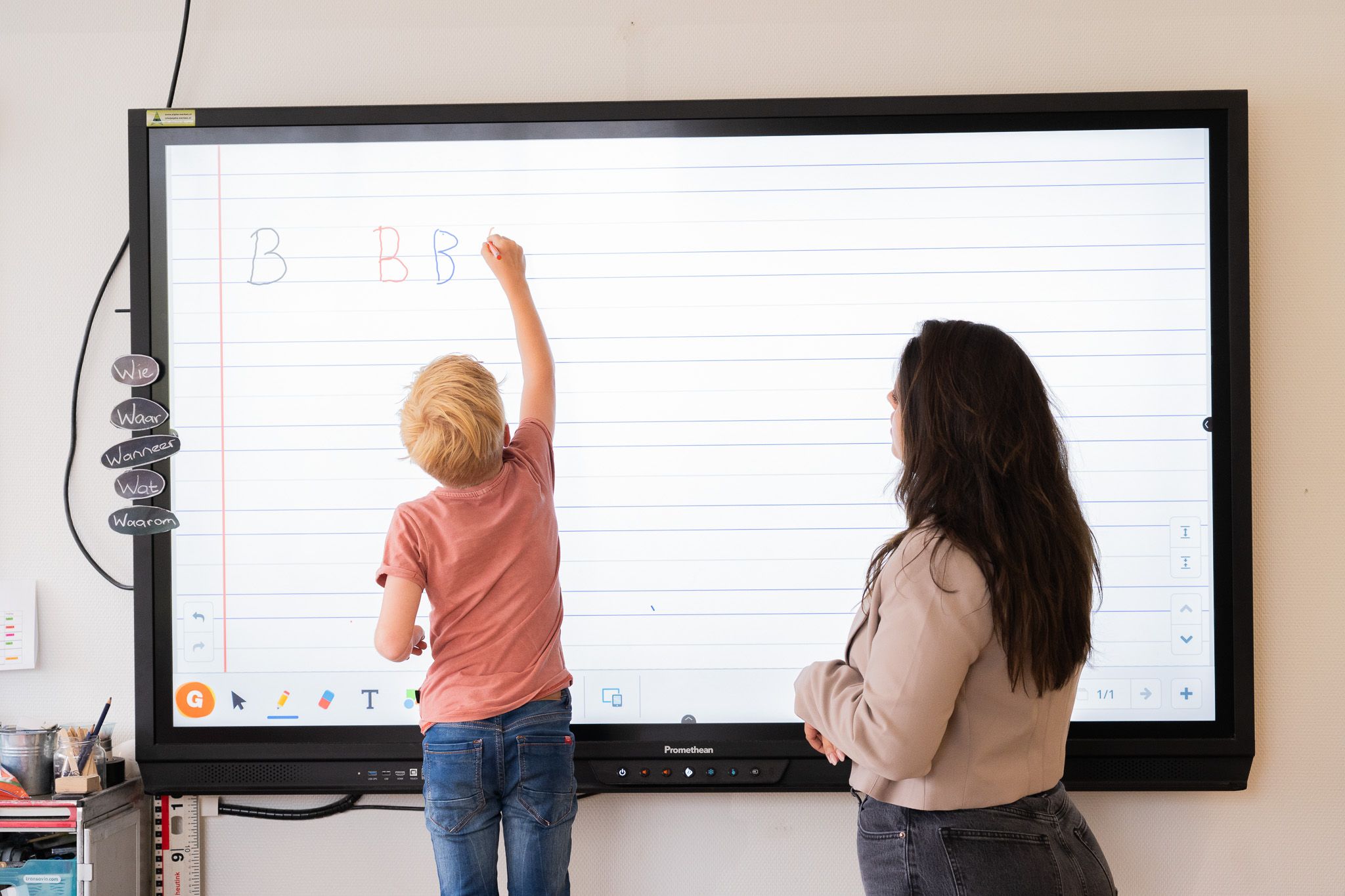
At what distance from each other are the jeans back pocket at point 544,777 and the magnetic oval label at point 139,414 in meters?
1.06

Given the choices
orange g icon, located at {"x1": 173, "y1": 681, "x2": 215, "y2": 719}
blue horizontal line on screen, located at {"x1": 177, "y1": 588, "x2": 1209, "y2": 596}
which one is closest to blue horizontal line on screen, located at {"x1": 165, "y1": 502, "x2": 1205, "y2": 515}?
blue horizontal line on screen, located at {"x1": 177, "y1": 588, "x2": 1209, "y2": 596}

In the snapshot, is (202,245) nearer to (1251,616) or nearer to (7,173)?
(7,173)

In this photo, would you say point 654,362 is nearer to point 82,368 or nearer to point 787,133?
point 787,133

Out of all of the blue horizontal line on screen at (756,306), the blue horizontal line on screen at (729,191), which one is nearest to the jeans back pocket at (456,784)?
the blue horizontal line on screen at (756,306)

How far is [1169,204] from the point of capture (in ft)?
5.94

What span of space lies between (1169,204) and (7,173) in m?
2.54

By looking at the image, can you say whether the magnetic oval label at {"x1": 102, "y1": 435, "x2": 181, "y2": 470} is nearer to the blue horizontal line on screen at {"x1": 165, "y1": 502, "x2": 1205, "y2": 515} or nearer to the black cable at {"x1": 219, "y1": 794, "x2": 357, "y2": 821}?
the blue horizontal line on screen at {"x1": 165, "y1": 502, "x2": 1205, "y2": 515}

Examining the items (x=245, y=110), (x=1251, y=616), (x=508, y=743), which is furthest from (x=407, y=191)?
(x=1251, y=616)

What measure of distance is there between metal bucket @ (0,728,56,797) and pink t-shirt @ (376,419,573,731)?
921mm

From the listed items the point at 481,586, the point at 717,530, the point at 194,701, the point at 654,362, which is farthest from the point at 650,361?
the point at 194,701

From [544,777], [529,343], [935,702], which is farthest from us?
[529,343]

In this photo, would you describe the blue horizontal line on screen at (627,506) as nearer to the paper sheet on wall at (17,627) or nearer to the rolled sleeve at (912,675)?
the paper sheet on wall at (17,627)

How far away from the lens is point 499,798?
4.76ft

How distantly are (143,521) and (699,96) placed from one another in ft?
4.89
